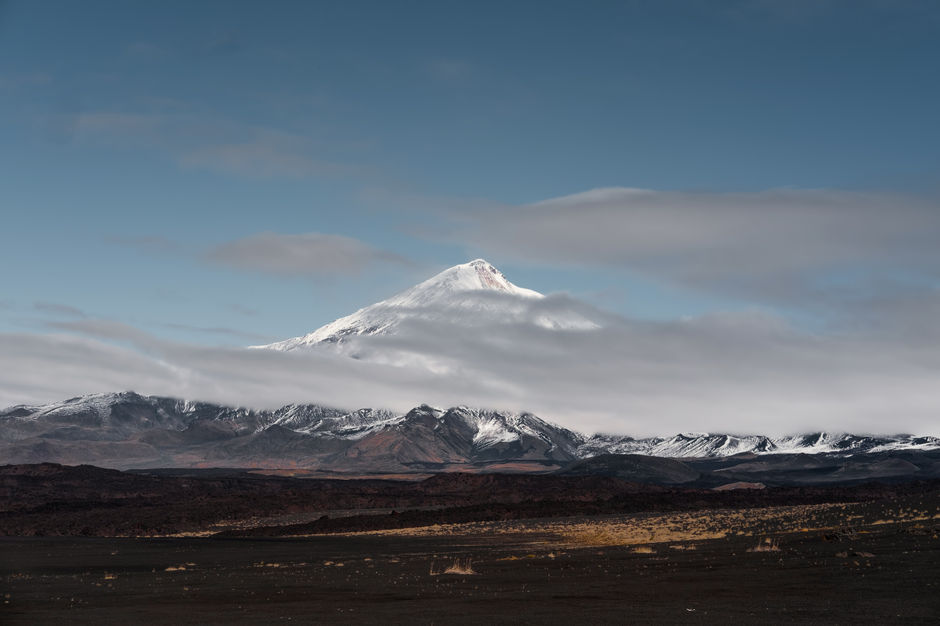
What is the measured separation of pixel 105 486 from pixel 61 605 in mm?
165366

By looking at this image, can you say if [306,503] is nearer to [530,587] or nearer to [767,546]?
[767,546]

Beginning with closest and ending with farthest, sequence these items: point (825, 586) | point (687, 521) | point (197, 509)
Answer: point (825, 586) < point (687, 521) < point (197, 509)

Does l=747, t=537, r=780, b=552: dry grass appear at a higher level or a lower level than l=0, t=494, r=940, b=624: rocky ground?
higher

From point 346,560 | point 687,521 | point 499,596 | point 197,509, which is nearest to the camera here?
point 499,596

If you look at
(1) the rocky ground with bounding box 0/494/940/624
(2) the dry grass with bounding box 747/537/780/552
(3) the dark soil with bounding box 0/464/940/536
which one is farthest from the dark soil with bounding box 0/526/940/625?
(3) the dark soil with bounding box 0/464/940/536


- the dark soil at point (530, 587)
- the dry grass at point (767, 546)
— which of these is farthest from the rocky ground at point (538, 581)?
the dry grass at point (767, 546)

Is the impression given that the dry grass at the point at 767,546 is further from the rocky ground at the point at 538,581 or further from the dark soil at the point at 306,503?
the dark soil at the point at 306,503

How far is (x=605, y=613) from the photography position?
2975 centimetres

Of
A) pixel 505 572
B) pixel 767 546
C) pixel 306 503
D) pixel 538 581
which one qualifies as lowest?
pixel 306 503

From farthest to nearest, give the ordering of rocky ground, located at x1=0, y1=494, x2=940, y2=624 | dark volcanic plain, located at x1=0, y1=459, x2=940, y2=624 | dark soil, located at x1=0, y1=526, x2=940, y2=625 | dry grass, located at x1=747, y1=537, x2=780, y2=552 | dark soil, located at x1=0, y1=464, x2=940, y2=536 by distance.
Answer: dark soil, located at x1=0, y1=464, x2=940, y2=536 → dry grass, located at x1=747, y1=537, x2=780, y2=552 → dark volcanic plain, located at x1=0, y1=459, x2=940, y2=624 → rocky ground, located at x1=0, y1=494, x2=940, y2=624 → dark soil, located at x1=0, y1=526, x2=940, y2=625

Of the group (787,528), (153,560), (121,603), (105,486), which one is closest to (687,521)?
(787,528)

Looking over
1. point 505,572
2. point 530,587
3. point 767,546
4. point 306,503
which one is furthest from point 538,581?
point 306,503

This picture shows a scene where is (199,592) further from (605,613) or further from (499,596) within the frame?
(605,613)

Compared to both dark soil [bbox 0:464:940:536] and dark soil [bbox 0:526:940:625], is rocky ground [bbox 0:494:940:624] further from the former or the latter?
dark soil [bbox 0:464:940:536]
